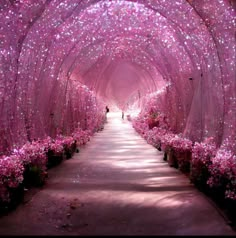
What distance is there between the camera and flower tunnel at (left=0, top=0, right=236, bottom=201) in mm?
9617

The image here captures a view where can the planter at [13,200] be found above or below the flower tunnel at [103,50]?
below

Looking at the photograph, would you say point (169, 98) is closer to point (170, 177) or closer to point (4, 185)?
point (170, 177)

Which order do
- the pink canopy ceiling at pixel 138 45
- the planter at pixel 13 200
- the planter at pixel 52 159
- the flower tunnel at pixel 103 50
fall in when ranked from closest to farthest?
the planter at pixel 13 200
the pink canopy ceiling at pixel 138 45
the flower tunnel at pixel 103 50
the planter at pixel 52 159

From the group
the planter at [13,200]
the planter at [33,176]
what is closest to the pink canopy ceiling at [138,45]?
the planter at [33,176]

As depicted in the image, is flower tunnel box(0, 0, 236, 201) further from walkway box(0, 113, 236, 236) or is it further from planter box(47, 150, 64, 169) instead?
walkway box(0, 113, 236, 236)

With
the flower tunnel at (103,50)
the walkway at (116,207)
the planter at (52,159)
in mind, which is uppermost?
the flower tunnel at (103,50)

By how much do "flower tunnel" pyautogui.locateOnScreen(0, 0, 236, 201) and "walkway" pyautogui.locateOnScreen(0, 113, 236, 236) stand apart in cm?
136

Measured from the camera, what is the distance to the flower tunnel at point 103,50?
31.6 ft

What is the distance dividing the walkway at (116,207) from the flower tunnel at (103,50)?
1.36 m

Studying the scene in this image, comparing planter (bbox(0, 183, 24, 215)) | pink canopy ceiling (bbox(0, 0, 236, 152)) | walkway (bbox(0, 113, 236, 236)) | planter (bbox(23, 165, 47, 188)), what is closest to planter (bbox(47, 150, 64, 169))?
walkway (bbox(0, 113, 236, 236))

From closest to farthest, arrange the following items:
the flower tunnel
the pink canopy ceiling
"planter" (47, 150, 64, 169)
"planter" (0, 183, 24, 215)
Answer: "planter" (0, 183, 24, 215)
the pink canopy ceiling
the flower tunnel
"planter" (47, 150, 64, 169)

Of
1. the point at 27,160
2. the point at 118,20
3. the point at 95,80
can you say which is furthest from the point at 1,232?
the point at 95,80

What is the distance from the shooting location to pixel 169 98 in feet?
63.8

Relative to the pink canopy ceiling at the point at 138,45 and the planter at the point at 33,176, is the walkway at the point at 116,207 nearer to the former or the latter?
the planter at the point at 33,176
